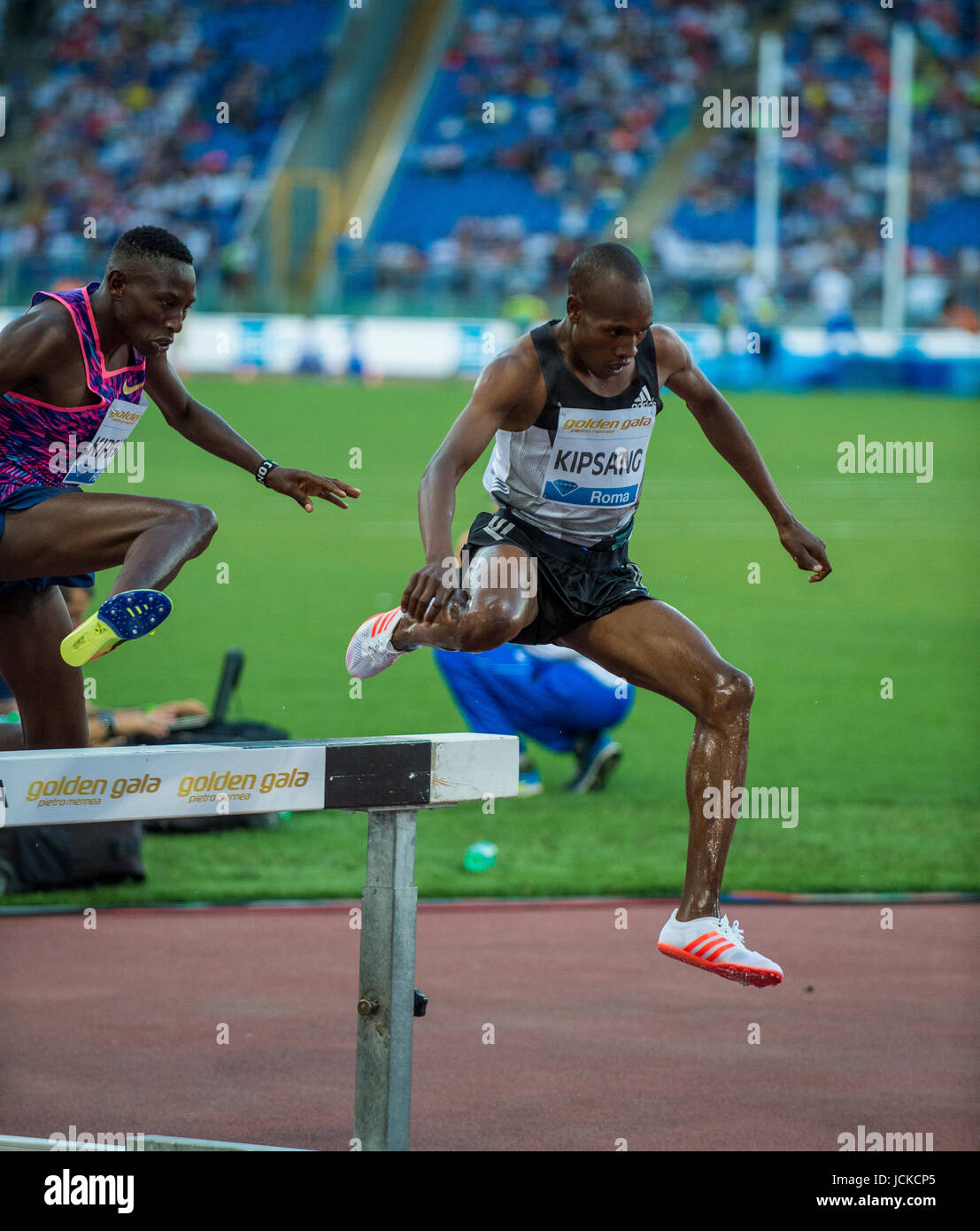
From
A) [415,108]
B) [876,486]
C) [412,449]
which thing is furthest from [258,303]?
[876,486]

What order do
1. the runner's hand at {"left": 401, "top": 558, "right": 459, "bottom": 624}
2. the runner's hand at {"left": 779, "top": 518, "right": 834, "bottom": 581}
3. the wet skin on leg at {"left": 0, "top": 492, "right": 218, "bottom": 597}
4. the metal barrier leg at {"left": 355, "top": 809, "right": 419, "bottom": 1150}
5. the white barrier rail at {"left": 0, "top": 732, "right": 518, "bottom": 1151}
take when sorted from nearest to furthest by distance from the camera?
the white barrier rail at {"left": 0, "top": 732, "right": 518, "bottom": 1151}
the metal barrier leg at {"left": 355, "top": 809, "right": 419, "bottom": 1150}
the runner's hand at {"left": 401, "top": 558, "right": 459, "bottom": 624}
the wet skin on leg at {"left": 0, "top": 492, "right": 218, "bottom": 597}
the runner's hand at {"left": 779, "top": 518, "right": 834, "bottom": 581}

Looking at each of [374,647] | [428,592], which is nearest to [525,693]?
A: [374,647]

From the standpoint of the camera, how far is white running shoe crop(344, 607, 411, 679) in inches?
237

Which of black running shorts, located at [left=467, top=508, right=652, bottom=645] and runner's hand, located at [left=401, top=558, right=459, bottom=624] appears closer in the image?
runner's hand, located at [left=401, top=558, right=459, bottom=624]

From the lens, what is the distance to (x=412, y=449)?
2655cm

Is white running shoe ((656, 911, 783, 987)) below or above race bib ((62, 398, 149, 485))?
below

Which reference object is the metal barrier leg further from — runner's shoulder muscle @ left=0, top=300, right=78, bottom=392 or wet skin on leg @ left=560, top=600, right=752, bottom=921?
runner's shoulder muscle @ left=0, top=300, right=78, bottom=392

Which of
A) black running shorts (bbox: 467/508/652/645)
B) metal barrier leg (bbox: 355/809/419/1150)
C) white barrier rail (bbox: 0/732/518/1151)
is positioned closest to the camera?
white barrier rail (bbox: 0/732/518/1151)

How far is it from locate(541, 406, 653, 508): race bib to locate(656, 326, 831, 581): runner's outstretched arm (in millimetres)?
172

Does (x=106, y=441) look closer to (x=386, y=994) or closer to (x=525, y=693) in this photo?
(x=386, y=994)

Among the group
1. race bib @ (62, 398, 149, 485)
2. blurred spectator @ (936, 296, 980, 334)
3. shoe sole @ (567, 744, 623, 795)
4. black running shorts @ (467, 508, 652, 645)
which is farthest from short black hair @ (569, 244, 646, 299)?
blurred spectator @ (936, 296, 980, 334)

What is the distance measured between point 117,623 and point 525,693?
4839mm

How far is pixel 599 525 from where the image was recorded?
5461 millimetres

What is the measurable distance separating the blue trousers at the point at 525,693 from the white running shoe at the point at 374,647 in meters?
3.34
